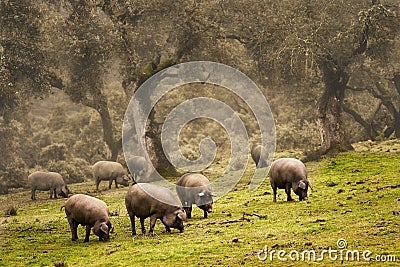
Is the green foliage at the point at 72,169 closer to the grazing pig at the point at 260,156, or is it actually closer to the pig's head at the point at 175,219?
the grazing pig at the point at 260,156

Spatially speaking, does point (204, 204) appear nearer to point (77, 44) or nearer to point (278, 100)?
point (77, 44)

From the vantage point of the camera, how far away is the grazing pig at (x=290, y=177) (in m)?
25.7

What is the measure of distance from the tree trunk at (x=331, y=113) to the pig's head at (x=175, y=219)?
22863mm

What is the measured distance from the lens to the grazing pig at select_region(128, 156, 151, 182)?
44938 mm

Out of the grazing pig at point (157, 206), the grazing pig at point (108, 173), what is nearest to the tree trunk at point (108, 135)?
the grazing pig at point (108, 173)

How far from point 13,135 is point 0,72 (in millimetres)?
19462

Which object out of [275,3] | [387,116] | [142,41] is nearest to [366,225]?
[275,3]

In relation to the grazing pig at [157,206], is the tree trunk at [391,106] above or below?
above

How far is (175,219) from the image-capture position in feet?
71.4

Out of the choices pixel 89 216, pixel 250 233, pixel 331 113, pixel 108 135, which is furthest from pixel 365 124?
pixel 89 216

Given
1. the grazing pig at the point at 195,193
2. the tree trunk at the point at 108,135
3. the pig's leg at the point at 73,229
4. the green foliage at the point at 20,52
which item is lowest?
the pig's leg at the point at 73,229

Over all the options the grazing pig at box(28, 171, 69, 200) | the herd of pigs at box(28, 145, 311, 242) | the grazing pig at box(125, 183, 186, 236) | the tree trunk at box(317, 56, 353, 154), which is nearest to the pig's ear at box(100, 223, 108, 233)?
A: the herd of pigs at box(28, 145, 311, 242)

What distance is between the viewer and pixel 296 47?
40.1m

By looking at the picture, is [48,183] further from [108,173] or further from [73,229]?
[73,229]
